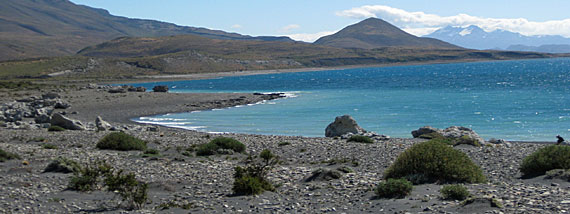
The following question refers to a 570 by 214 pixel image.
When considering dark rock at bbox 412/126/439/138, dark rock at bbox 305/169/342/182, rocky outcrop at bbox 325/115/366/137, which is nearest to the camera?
dark rock at bbox 305/169/342/182

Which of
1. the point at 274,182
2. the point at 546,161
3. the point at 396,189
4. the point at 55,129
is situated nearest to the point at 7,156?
the point at 274,182

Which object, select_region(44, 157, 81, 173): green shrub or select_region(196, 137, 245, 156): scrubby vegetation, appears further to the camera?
select_region(196, 137, 245, 156): scrubby vegetation

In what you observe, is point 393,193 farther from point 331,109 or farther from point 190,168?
point 331,109

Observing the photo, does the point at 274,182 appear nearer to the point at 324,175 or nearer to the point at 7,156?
the point at 324,175

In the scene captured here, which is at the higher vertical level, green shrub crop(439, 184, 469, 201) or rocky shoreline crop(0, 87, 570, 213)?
green shrub crop(439, 184, 469, 201)

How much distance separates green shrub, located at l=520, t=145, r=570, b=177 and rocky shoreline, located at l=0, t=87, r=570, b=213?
15.4 inches

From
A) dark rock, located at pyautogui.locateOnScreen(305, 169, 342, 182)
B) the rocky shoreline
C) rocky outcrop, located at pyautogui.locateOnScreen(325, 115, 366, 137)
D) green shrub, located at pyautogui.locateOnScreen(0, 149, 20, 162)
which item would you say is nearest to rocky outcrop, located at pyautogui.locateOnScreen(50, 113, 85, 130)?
the rocky shoreline

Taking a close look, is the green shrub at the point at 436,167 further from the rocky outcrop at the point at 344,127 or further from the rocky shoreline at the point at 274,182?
the rocky outcrop at the point at 344,127

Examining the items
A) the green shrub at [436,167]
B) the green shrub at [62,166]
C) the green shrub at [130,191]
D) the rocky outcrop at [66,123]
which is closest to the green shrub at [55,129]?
the rocky outcrop at [66,123]

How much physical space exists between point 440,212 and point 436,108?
150 feet

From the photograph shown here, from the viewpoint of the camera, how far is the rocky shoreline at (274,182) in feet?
36.0

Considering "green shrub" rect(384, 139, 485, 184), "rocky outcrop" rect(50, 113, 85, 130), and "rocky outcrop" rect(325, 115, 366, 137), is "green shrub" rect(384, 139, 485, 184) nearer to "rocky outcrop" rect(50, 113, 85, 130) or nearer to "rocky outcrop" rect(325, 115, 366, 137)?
"rocky outcrop" rect(325, 115, 366, 137)

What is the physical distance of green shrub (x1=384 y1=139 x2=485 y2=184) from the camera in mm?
12953

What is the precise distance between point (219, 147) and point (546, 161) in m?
12.5
